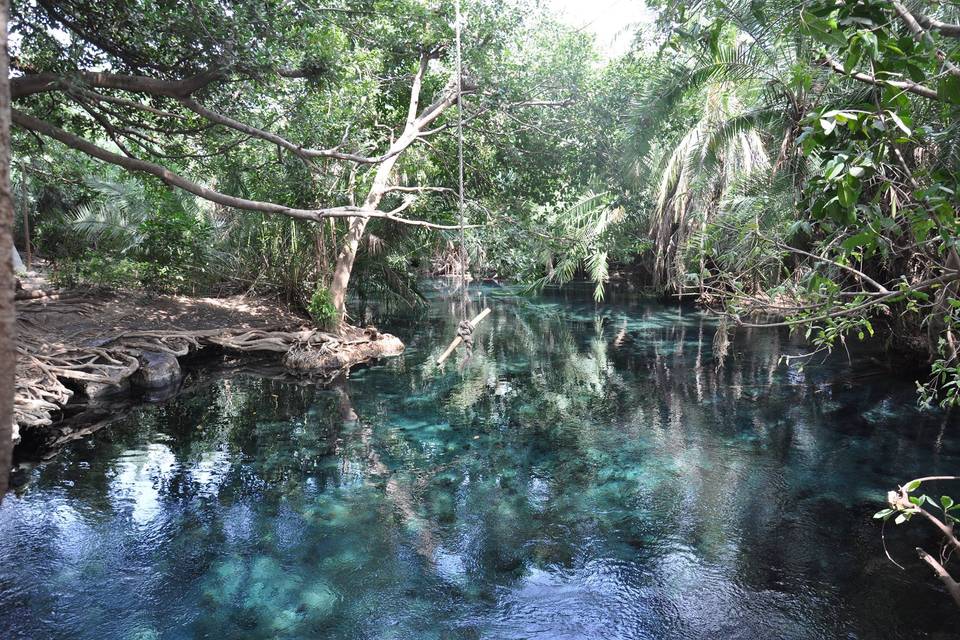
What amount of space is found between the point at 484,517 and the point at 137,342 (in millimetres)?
7059

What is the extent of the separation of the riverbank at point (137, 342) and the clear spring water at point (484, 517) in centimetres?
75

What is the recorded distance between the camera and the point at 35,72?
6.51 m

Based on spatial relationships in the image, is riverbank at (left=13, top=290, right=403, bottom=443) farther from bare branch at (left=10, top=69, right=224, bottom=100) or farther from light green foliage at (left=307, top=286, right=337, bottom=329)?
bare branch at (left=10, top=69, right=224, bottom=100)

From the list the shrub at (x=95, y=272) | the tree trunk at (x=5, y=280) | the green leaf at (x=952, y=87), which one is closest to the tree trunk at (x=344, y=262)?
the shrub at (x=95, y=272)

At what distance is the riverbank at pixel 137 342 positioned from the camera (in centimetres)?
784

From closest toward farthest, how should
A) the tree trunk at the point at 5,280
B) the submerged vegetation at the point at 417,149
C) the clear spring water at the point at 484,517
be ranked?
the tree trunk at the point at 5,280, the clear spring water at the point at 484,517, the submerged vegetation at the point at 417,149

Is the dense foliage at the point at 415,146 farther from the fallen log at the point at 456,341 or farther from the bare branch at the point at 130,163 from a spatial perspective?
the fallen log at the point at 456,341

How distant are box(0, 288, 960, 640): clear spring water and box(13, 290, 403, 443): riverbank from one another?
29.5 inches

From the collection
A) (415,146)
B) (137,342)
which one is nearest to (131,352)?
(137,342)

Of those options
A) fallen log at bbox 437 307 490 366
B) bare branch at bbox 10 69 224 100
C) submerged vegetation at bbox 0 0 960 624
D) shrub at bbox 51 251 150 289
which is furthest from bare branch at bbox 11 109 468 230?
shrub at bbox 51 251 150 289

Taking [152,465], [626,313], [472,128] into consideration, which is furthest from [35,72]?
[626,313]

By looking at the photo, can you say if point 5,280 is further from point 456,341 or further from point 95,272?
point 95,272

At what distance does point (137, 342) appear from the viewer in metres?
10.0

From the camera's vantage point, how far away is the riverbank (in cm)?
784
